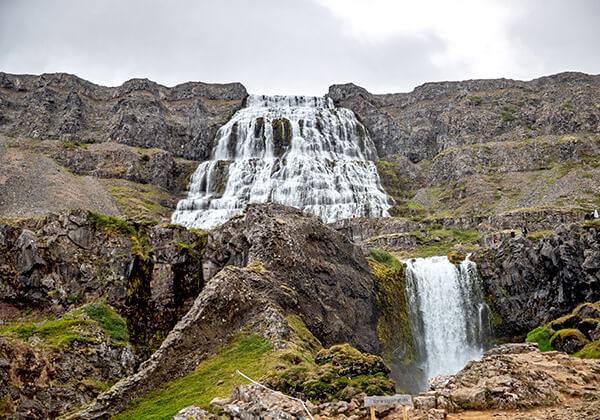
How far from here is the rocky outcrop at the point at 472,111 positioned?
84.5 meters

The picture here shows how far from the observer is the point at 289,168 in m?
68.9

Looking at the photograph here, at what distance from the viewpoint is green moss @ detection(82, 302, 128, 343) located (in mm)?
18250

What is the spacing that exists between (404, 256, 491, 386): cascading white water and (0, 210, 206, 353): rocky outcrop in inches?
765

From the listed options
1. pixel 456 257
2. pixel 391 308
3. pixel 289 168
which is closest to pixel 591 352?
pixel 391 308

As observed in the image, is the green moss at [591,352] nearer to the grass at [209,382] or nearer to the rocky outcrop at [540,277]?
the grass at [209,382]

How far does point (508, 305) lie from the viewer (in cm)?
3403

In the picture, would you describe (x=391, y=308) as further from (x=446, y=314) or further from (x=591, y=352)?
(x=591, y=352)

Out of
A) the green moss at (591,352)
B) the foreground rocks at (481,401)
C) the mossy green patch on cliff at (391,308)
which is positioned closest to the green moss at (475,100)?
the mossy green patch on cliff at (391,308)

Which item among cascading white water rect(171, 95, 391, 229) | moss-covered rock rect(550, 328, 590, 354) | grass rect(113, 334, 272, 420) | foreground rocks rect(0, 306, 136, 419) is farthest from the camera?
cascading white water rect(171, 95, 391, 229)

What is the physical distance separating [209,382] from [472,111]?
4076 inches

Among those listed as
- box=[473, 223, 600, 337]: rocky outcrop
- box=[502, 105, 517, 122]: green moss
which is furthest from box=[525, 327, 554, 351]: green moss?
box=[502, 105, 517, 122]: green moss

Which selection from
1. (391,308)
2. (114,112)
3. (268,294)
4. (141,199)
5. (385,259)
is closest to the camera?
(268,294)

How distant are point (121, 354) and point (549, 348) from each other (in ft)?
73.9

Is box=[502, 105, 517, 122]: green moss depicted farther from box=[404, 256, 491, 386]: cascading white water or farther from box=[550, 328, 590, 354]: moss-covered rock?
box=[550, 328, 590, 354]: moss-covered rock
